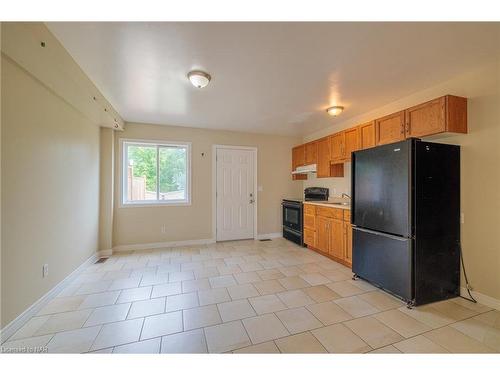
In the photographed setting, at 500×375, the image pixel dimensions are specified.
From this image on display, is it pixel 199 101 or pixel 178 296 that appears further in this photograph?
pixel 199 101

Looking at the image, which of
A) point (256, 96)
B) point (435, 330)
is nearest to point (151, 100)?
point (256, 96)

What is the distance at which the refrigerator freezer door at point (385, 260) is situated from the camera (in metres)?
2.25

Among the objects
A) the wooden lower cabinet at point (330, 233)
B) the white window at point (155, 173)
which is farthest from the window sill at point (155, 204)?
the wooden lower cabinet at point (330, 233)

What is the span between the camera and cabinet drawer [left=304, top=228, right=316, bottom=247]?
4094 millimetres

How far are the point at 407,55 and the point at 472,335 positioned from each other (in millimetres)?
2493

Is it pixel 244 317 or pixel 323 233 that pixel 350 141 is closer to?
pixel 323 233

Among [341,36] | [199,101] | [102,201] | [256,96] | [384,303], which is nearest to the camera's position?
[341,36]

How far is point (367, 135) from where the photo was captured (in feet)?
10.8

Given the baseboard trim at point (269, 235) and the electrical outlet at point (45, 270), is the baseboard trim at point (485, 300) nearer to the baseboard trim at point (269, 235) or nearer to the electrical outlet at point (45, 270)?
the baseboard trim at point (269, 235)

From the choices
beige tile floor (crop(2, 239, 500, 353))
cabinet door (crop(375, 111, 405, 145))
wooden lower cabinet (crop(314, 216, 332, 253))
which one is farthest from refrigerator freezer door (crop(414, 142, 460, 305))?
wooden lower cabinet (crop(314, 216, 332, 253))

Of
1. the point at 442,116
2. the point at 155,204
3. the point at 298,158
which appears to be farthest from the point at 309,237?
the point at 155,204

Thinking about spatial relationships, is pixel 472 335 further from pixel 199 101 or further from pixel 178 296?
pixel 199 101

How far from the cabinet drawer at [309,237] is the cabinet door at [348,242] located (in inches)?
31.0
